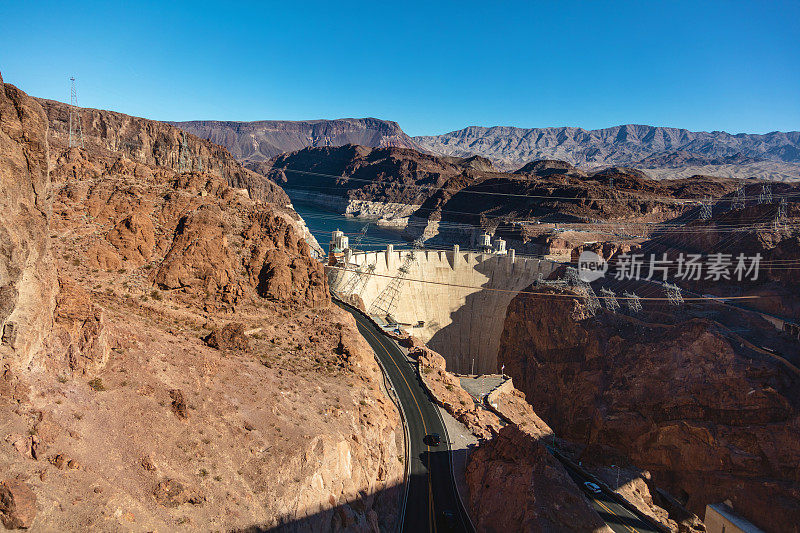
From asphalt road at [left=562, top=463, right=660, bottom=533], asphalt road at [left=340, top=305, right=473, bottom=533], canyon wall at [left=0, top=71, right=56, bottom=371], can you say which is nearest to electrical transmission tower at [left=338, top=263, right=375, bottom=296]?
asphalt road at [left=340, top=305, right=473, bottom=533]

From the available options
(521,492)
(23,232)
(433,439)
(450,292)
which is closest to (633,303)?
(450,292)

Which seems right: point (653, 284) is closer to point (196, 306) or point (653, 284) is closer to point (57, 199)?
point (196, 306)

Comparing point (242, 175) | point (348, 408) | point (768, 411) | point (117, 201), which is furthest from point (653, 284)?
point (242, 175)

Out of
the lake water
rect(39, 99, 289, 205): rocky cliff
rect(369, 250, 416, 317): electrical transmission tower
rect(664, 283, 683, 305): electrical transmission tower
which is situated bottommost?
rect(369, 250, 416, 317): electrical transmission tower

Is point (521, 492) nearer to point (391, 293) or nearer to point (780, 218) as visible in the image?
point (391, 293)

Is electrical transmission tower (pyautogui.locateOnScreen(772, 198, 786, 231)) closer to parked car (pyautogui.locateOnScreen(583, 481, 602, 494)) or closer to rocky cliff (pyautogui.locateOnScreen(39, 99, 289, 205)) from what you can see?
parked car (pyautogui.locateOnScreen(583, 481, 602, 494))
